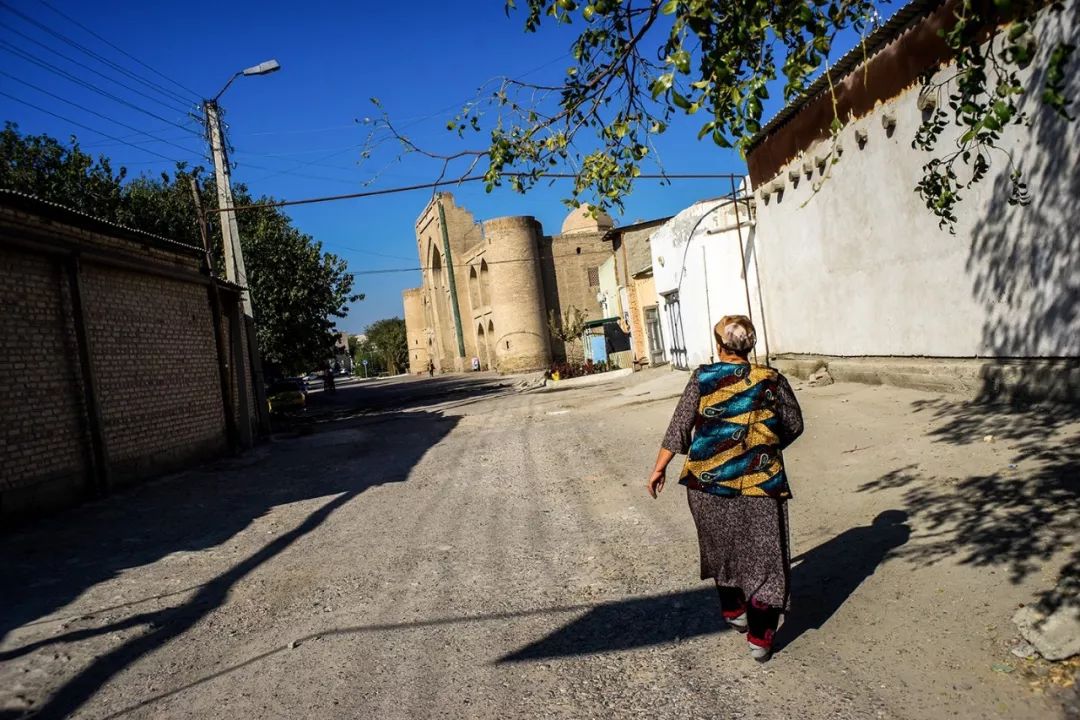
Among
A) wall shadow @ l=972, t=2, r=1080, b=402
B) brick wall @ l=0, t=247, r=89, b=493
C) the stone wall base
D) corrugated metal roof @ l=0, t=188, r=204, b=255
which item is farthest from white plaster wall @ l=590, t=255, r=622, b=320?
brick wall @ l=0, t=247, r=89, b=493

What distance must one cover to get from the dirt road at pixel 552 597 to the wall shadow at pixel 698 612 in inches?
0.6

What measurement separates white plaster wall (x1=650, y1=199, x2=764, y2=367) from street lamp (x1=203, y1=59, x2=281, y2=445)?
31.2 ft

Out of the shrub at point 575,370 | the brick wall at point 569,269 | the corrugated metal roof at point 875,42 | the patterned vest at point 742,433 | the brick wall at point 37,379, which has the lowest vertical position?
the shrub at point 575,370

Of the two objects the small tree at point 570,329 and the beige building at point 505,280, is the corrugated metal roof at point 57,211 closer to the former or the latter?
the small tree at point 570,329

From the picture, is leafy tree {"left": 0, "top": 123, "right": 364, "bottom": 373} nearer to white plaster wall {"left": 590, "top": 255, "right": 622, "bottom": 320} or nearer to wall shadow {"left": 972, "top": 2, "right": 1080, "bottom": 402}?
white plaster wall {"left": 590, "top": 255, "right": 622, "bottom": 320}

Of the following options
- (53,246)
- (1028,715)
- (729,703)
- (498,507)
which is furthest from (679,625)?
(53,246)

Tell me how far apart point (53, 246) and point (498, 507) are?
18.1 ft

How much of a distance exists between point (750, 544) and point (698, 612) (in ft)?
2.46

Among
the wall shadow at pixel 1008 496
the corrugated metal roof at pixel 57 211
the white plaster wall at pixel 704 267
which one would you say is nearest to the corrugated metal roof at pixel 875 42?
the wall shadow at pixel 1008 496

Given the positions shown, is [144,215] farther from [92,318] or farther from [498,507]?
[498,507]

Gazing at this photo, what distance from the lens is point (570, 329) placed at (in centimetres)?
3744

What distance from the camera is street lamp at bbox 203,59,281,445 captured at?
15256 mm

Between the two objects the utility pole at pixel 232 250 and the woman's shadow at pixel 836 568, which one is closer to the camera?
the woman's shadow at pixel 836 568

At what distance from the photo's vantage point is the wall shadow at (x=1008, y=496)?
3848 millimetres
